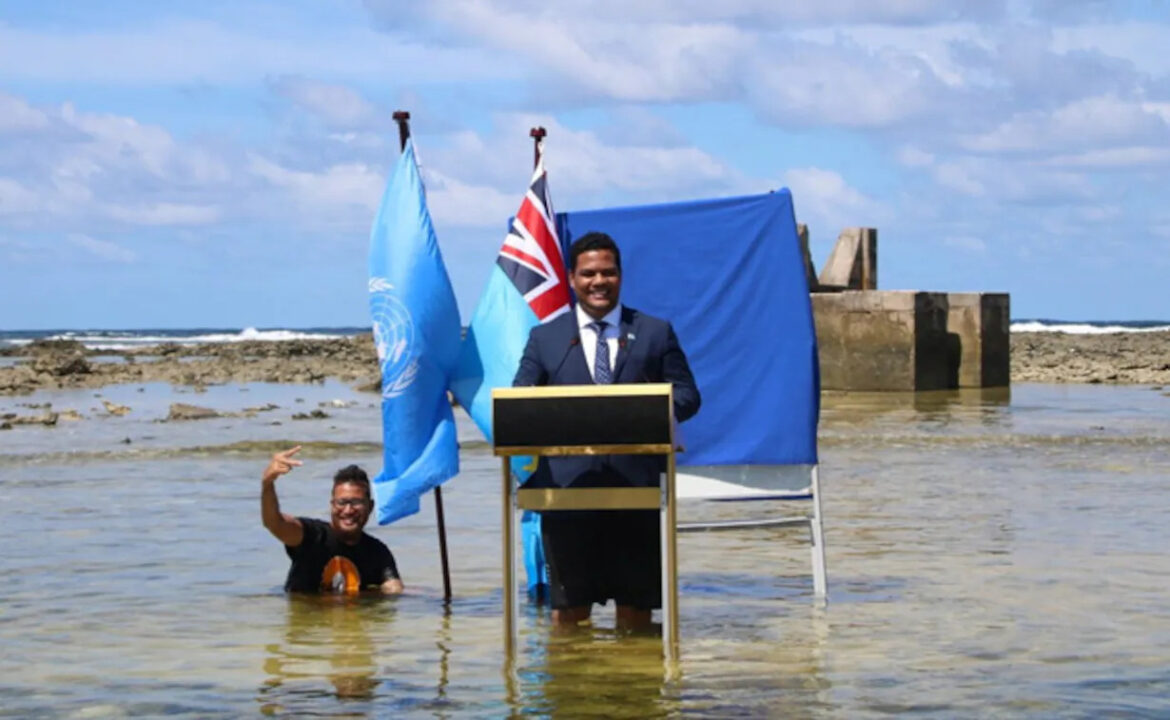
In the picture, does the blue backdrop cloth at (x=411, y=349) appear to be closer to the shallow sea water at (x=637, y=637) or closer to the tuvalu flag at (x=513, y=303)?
the tuvalu flag at (x=513, y=303)

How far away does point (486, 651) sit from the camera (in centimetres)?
809

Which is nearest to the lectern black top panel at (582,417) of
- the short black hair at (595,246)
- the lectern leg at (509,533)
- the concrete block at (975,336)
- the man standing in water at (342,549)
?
the lectern leg at (509,533)

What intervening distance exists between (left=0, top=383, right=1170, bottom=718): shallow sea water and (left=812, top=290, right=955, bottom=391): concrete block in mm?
10205

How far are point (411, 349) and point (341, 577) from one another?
5.73ft

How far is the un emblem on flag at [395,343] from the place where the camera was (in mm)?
8398

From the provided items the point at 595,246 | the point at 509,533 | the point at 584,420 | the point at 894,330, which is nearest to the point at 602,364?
the point at 595,246

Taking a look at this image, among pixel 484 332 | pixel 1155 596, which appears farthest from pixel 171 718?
pixel 1155 596

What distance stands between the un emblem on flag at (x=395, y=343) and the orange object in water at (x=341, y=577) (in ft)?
4.83

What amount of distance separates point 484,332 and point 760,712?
254 centimetres

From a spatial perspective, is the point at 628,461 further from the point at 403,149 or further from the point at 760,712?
the point at 403,149

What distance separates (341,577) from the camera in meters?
9.59

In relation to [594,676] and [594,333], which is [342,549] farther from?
[594,333]

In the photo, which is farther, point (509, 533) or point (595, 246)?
point (595, 246)

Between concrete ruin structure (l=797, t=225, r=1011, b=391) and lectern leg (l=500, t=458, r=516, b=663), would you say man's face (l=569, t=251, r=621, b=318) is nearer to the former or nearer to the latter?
lectern leg (l=500, t=458, r=516, b=663)
